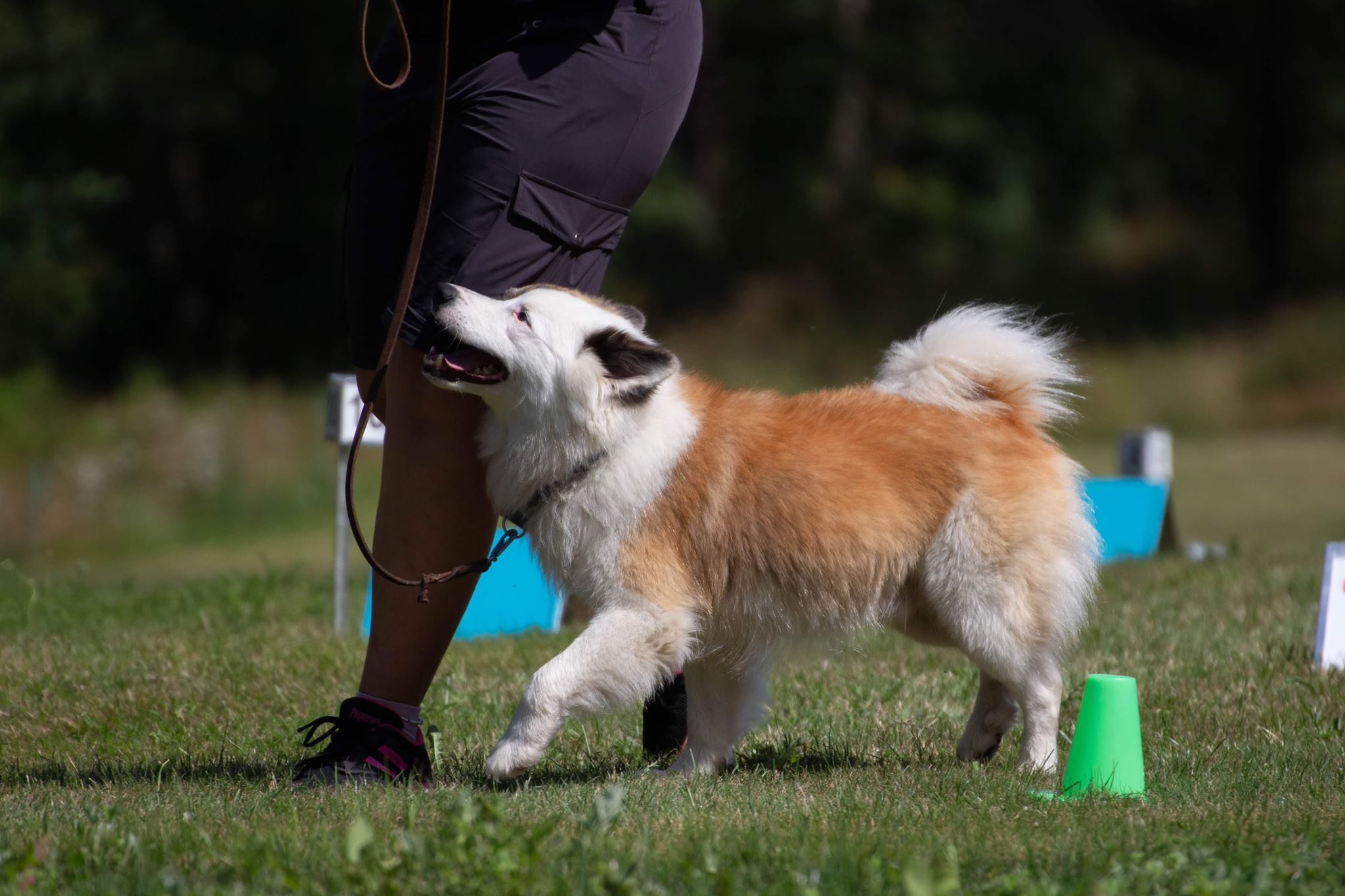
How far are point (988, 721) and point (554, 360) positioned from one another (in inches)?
60.8

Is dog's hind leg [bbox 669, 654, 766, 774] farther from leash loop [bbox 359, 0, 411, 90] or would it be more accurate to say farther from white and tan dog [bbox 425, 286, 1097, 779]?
leash loop [bbox 359, 0, 411, 90]

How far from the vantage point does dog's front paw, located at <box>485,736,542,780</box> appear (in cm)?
309

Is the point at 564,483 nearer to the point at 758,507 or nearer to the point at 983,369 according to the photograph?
the point at 758,507

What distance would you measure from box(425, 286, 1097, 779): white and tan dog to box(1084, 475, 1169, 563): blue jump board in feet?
13.3

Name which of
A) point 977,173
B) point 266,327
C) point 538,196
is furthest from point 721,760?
point 977,173

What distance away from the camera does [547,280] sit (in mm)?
3316

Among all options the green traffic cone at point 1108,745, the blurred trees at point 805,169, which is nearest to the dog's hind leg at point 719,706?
the green traffic cone at point 1108,745

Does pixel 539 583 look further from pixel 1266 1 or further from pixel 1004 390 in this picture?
pixel 1266 1

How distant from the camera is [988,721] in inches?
145

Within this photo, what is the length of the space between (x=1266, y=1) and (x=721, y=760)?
1027 inches

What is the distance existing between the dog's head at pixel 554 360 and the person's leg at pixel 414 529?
0.51 feet

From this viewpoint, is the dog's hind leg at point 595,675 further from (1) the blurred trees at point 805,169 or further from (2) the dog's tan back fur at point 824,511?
(1) the blurred trees at point 805,169

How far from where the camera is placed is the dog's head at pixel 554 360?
321 centimetres

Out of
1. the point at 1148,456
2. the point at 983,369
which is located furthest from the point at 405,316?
the point at 1148,456
